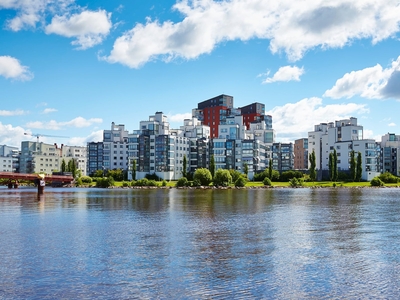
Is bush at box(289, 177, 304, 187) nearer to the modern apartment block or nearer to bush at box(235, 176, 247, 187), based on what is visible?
bush at box(235, 176, 247, 187)

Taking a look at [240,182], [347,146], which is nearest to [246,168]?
[240,182]

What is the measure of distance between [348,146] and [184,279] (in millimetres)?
164944

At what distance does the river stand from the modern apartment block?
127 m

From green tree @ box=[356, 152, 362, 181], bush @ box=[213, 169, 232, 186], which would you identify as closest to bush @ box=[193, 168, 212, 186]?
bush @ box=[213, 169, 232, 186]

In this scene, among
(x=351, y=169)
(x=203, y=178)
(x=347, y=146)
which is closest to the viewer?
(x=203, y=178)

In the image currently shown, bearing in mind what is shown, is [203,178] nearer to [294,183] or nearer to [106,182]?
[294,183]

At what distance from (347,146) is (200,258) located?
524 feet

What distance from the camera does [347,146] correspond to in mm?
180375

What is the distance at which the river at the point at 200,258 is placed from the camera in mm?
24281

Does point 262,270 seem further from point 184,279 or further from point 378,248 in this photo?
point 378,248

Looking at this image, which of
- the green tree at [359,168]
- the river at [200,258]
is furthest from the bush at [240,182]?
the river at [200,258]

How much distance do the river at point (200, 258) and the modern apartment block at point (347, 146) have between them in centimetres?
Result: 12676

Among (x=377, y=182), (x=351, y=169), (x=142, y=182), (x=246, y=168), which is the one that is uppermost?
(x=246, y=168)

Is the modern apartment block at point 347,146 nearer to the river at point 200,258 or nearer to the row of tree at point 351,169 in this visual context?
the row of tree at point 351,169
